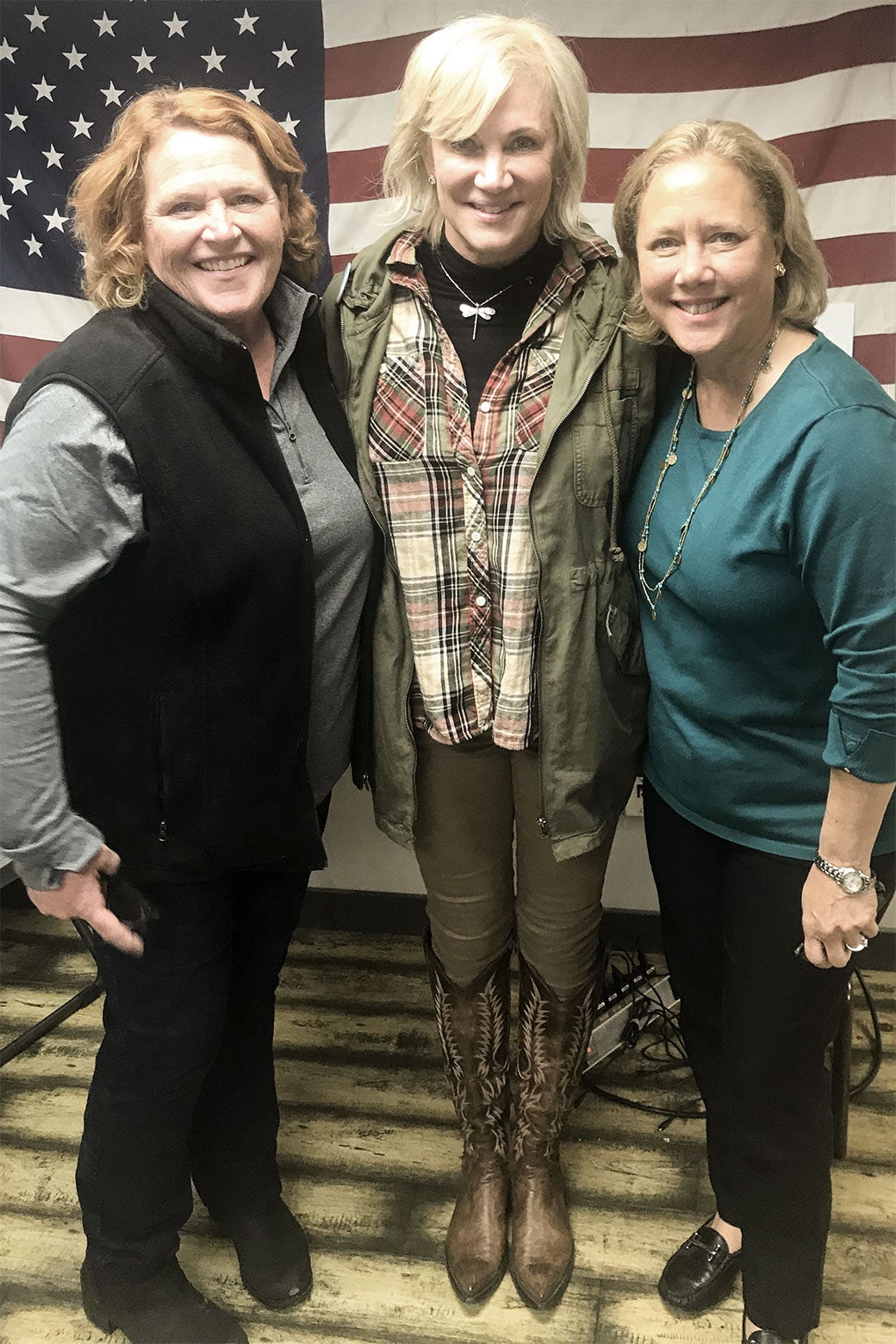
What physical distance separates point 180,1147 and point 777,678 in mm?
1115

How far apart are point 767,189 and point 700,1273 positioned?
1637 mm

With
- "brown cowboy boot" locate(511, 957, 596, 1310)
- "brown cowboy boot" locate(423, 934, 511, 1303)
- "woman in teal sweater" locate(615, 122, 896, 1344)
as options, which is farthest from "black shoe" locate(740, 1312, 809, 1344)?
A: "brown cowboy boot" locate(423, 934, 511, 1303)

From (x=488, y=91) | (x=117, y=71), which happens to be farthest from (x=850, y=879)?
(x=117, y=71)

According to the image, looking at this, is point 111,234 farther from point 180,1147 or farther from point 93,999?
point 93,999

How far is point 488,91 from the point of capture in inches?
50.2

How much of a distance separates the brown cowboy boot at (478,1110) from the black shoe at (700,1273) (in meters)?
0.28

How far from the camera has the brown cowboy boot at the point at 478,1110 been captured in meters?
1.74

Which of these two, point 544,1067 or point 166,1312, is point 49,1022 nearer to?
point 166,1312

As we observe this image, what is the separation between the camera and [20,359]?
2.26 m

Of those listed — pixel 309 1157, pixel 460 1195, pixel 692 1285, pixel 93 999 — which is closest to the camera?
pixel 692 1285

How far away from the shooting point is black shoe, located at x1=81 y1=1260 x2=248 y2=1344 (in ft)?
5.16

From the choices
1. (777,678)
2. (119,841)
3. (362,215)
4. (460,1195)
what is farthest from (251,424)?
(460,1195)

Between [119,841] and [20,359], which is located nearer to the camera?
[119,841]

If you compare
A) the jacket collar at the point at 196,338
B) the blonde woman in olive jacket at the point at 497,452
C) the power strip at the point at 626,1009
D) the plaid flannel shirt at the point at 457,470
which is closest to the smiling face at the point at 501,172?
the blonde woman in olive jacket at the point at 497,452
